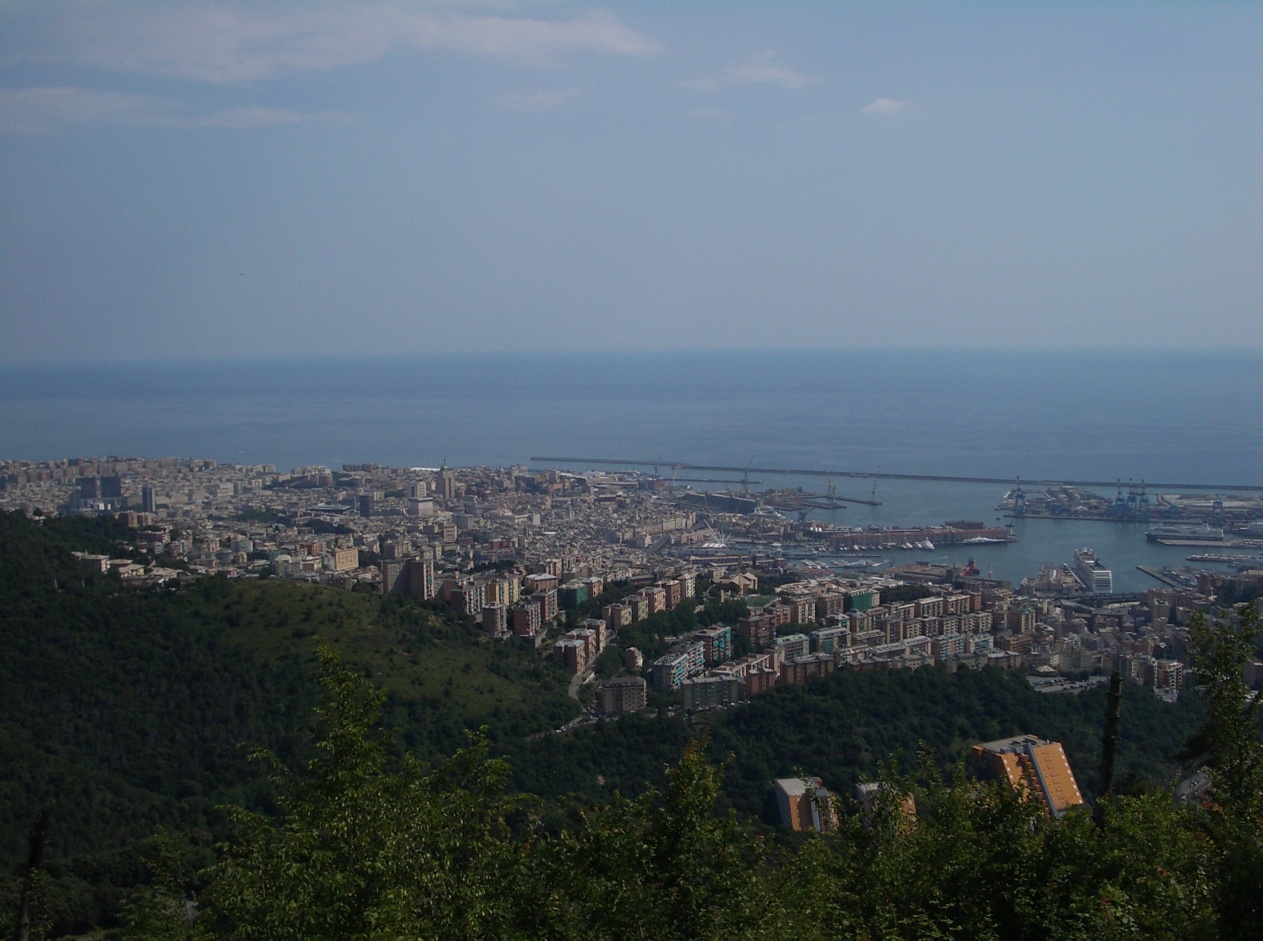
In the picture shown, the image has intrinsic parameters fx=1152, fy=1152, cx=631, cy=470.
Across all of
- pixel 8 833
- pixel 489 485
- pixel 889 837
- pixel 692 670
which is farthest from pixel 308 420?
pixel 889 837

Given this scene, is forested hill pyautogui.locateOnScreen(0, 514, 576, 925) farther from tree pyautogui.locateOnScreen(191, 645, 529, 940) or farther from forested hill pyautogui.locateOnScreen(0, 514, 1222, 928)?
tree pyautogui.locateOnScreen(191, 645, 529, 940)

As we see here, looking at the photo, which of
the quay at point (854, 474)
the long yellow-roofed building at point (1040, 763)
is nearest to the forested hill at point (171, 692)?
the long yellow-roofed building at point (1040, 763)

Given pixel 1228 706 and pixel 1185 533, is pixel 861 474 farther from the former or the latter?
pixel 1228 706

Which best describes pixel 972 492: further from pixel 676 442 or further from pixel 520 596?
pixel 520 596

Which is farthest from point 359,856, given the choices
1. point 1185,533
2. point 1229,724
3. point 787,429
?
point 787,429

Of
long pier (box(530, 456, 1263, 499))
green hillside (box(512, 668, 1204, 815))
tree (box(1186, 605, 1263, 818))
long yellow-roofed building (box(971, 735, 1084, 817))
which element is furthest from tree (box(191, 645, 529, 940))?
long pier (box(530, 456, 1263, 499))

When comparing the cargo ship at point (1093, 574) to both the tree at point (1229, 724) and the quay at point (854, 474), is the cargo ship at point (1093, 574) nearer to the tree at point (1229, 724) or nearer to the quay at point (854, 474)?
the quay at point (854, 474)

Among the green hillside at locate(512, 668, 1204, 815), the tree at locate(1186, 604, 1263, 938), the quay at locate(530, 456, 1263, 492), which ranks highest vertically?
the tree at locate(1186, 604, 1263, 938)

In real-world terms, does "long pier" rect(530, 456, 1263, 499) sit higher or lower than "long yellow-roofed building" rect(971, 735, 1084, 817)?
higher
